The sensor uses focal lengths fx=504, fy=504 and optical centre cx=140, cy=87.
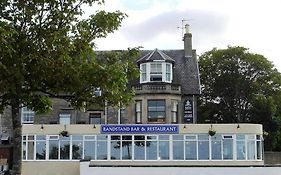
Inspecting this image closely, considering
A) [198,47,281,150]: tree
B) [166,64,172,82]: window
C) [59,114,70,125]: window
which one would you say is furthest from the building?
[198,47,281,150]: tree

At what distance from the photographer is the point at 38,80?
10938mm

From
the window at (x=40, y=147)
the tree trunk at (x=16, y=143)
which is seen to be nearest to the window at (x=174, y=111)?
the window at (x=40, y=147)

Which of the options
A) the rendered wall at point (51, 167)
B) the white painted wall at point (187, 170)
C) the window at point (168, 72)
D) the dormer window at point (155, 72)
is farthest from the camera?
the window at point (168, 72)

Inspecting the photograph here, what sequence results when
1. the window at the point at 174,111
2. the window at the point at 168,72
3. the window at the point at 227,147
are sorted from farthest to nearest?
the window at the point at 168,72 → the window at the point at 174,111 → the window at the point at 227,147

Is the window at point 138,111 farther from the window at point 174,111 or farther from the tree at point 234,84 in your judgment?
the tree at point 234,84

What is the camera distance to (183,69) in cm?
4662

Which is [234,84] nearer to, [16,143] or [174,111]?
[174,111]

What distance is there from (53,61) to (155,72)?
3291 cm

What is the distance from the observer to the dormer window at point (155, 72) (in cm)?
4322

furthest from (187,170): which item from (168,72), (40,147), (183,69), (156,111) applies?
(183,69)

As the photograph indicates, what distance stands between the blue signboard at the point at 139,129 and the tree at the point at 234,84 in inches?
886

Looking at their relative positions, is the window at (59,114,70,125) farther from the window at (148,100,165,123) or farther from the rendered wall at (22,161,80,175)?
the rendered wall at (22,161,80,175)

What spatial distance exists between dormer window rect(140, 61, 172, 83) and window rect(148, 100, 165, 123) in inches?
82.4

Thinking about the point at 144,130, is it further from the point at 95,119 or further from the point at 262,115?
the point at 262,115
